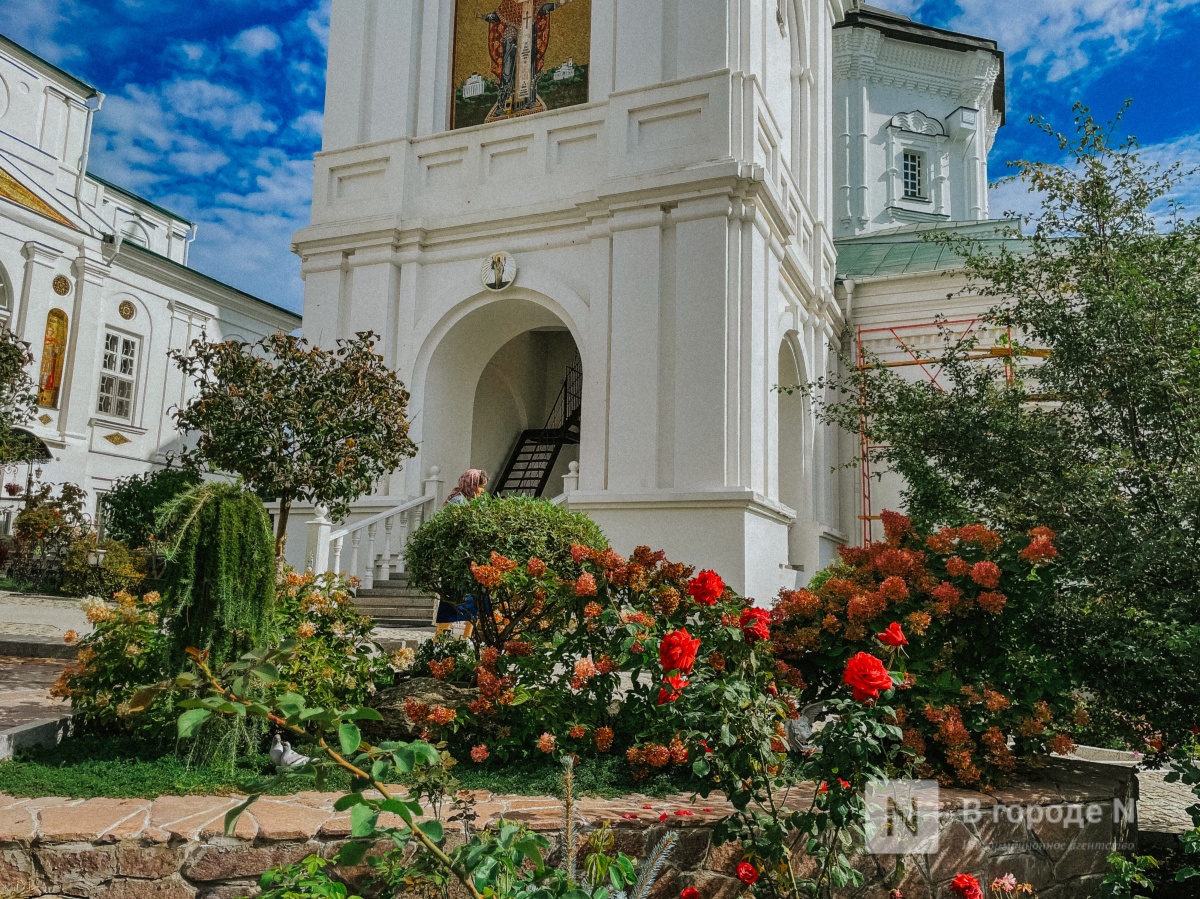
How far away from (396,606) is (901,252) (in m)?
12.7

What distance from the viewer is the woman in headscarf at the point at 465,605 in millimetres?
6199

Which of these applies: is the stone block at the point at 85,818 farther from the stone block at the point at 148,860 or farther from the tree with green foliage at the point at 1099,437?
the tree with green foliage at the point at 1099,437

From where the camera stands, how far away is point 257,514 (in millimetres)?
4625

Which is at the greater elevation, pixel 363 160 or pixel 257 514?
pixel 363 160

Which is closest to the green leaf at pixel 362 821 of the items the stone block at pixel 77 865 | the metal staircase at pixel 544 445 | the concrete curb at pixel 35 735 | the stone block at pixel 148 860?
the stone block at pixel 148 860

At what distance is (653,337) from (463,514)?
5377 millimetres

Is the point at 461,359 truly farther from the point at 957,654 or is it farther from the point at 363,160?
the point at 957,654

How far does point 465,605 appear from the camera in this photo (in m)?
6.27

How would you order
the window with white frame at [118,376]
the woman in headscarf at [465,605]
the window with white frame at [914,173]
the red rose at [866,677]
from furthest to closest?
the window with white frame at [118,376] < the window with white frame at [914,173] < the woman in headscarf at [465,605] < the red rose at [866,677]

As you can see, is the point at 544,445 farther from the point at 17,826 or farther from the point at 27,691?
the point at 17,826

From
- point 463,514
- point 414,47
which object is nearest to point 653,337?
point 463,514

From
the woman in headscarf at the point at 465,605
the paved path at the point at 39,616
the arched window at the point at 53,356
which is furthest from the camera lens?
the arched window at the point at 53,356

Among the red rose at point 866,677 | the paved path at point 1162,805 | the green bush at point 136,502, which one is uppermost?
the green bush at point 136,502

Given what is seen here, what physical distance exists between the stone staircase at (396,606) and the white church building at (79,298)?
1250cm
